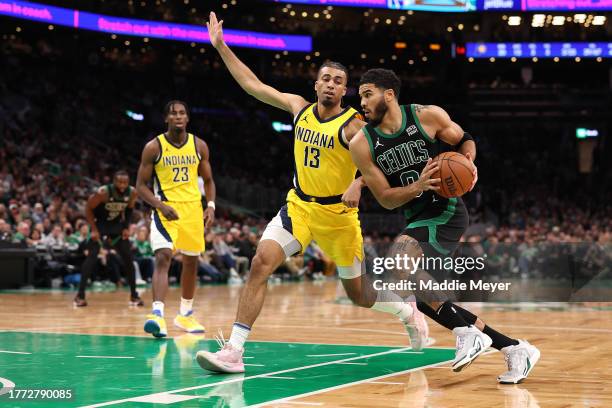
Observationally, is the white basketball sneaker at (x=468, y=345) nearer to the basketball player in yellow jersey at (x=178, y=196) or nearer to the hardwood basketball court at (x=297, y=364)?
the hardwood basketball court at (x=297, y=364)

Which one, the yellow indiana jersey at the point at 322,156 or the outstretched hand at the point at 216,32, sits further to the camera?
the outstretched hand at the point at 216,32

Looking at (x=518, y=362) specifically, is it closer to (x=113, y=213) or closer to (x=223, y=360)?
(x=223, y=360)

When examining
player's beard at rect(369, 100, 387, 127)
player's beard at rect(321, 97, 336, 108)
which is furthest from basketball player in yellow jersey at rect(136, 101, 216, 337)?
player's beard at rect(369, 100, 387, 127)

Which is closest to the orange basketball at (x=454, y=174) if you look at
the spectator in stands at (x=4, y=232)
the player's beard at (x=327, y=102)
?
the player's beard at (x=327, y=102)

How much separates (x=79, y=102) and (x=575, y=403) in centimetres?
3283

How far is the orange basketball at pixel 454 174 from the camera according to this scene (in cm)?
609

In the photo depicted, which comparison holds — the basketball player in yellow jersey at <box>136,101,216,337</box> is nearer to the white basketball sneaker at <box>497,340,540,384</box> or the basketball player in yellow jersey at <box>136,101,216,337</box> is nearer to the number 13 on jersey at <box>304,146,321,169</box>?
the number 13 on jersey at <box>304,146,321,169</box>

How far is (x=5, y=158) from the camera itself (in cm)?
2597

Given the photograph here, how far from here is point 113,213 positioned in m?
14.0

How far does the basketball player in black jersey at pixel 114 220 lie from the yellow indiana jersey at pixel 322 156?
22.9 ft

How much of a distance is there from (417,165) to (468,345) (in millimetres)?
1262

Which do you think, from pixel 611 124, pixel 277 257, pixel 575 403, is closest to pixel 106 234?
pixel 277 257

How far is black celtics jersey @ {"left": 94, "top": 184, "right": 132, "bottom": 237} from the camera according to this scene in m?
13.9

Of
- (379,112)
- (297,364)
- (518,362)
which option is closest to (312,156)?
(379,112)
